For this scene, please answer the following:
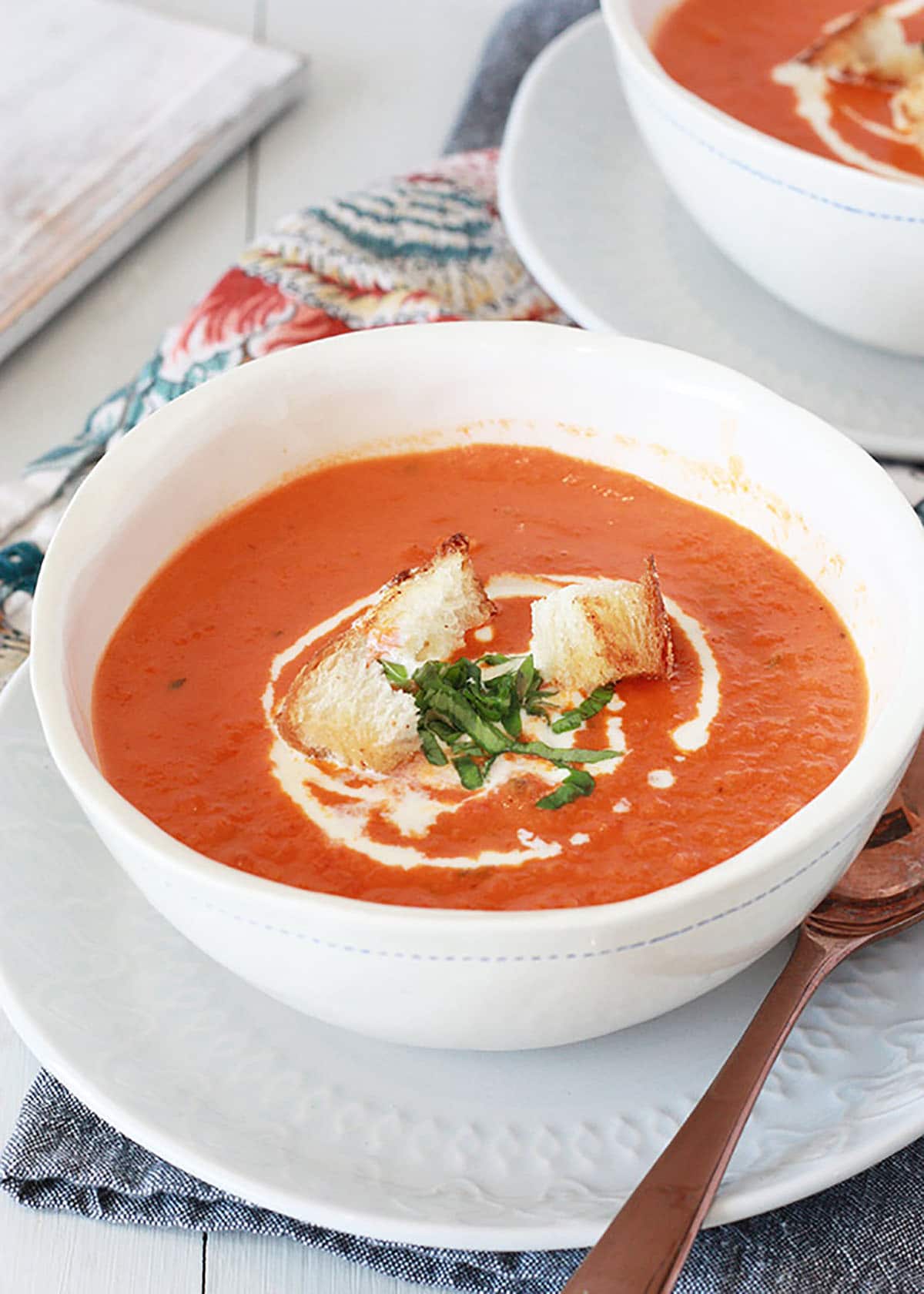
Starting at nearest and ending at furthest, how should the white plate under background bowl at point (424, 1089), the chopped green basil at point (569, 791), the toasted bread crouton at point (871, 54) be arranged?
the white plate under background bowl at point (424, 1089) → the chopped green basil at point (569, 791) → the toasted bread crouton at point (871, 54)

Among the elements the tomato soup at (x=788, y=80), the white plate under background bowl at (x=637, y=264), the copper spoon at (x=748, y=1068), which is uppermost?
the tomato soup at (x=788, y=80)

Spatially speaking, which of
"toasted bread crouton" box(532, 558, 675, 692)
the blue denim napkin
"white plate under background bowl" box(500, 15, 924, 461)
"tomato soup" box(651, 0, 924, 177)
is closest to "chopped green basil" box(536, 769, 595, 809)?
"toasted bread crouton" box(532, 558, 675, 692)

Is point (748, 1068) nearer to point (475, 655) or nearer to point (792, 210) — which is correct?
point (475, 655)

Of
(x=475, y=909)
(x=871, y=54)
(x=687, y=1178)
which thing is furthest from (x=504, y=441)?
(x=871, y=54)

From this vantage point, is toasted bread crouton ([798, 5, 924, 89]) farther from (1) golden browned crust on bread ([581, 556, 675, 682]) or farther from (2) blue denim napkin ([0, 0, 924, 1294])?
(2) blue denim napkin ([0, 0, 924, 1294])

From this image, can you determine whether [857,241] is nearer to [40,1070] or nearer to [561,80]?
[561,80]

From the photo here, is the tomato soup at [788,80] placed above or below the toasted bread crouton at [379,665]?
above

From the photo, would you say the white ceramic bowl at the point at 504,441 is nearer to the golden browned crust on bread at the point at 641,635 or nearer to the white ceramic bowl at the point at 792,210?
the golden browned crust on bread at the point at 641,635

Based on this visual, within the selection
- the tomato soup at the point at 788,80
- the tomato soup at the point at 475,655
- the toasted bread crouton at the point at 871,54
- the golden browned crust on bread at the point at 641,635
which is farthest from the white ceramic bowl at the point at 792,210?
the golden browned crust on bread at the point at 641,635
